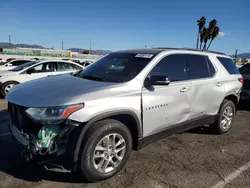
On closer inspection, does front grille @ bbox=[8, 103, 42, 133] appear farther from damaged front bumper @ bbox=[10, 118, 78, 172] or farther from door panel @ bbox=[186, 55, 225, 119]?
door panel @ bbox=[186, 55, 225, 119]

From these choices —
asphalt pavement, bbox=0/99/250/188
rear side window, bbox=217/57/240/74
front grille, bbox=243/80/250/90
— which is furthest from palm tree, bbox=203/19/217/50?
asphalt pavement, bbox=0/99/250/188

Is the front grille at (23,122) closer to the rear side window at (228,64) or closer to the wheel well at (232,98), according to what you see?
the rear side window at (228,64)

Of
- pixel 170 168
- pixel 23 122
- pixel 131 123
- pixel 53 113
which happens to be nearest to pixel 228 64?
pixel 170 168

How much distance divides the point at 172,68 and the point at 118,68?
92cm

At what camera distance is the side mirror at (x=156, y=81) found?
3197 millimetres

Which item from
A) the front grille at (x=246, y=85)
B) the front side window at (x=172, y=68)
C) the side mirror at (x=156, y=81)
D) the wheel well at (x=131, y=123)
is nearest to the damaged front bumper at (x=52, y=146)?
the wheel well at (x=131, y=123)

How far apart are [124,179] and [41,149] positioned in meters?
1.20

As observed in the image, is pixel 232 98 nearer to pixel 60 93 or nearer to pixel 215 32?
pixel 60 93

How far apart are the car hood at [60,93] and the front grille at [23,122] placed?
0.33ft

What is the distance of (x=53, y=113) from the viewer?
263cm

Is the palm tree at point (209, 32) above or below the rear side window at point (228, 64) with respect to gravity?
above

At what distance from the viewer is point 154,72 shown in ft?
11.5

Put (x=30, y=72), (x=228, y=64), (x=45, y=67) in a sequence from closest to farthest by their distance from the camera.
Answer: (x=228, y=64)
(x=30, y=72)
(x=45, y=67)

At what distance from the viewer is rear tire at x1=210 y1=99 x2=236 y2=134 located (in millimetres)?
4844
